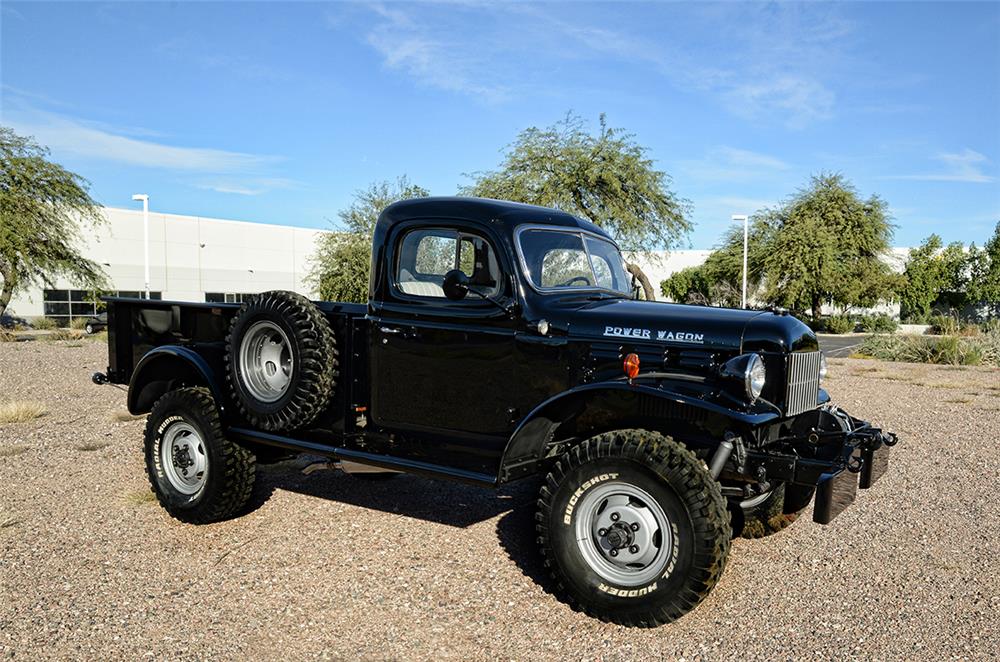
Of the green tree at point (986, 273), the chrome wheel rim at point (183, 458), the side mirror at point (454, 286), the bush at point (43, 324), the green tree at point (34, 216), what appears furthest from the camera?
the green tree at point (986, 273)

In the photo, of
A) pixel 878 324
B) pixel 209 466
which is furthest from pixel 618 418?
pixel 878 324

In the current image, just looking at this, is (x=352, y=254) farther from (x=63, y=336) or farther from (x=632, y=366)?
(x=632, y=366)

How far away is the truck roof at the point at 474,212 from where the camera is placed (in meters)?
4.55

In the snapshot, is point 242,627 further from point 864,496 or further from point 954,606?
point 864,496

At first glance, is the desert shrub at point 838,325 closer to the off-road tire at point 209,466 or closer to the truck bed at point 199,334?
the truck bed at point 199,334

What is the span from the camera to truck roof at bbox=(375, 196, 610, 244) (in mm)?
4555

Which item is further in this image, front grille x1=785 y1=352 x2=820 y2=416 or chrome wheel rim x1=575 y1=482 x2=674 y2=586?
front grille x1=785 y1=352 x2=820 y2=416

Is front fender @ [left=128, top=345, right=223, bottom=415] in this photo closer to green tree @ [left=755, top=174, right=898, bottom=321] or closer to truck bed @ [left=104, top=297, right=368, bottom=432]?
truck bed @ [left=104, top=297, right=368, bottom=432]

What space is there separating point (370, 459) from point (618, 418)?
1.54 meters

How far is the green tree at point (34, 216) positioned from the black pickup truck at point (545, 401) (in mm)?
21312

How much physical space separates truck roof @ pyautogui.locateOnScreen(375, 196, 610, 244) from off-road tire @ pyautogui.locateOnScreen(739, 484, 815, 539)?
6.82 feet

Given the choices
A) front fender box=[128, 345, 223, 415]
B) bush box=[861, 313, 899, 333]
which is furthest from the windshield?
bush box=[861, 313, 899, 333]

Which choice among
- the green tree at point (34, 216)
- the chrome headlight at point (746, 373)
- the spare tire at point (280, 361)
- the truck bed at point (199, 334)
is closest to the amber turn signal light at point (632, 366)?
the chrome headlight at point (746, 373)

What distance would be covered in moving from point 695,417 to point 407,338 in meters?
1.77
